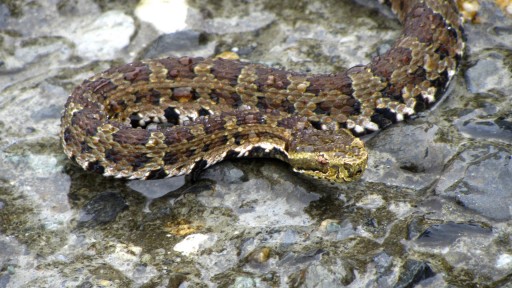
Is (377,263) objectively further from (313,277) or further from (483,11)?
(483,11)

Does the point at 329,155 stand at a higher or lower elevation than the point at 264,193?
higher

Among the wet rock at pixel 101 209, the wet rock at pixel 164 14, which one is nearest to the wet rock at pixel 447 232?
the wet rock at pixel 101 209

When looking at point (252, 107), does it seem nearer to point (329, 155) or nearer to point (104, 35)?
point (329, 155)

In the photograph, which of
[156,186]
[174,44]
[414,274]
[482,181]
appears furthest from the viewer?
[174,44]

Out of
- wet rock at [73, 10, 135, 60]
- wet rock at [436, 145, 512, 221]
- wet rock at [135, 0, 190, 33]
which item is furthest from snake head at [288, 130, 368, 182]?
wet rock at [73, 10, 135, 60]

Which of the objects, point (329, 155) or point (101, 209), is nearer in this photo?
point (329, 155)

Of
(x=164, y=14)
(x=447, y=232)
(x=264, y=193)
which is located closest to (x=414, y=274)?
(x=447, y=232)

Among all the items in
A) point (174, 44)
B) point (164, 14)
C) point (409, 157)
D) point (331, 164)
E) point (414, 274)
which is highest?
point (164, 14)
